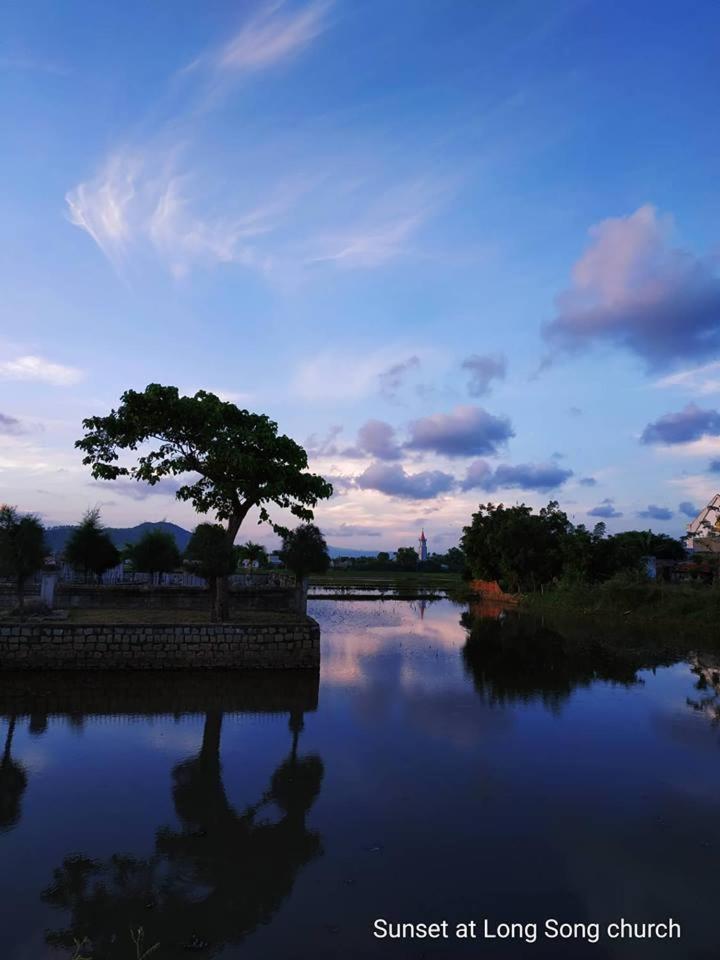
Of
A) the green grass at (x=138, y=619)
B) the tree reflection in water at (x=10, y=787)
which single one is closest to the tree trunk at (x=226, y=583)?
the green grass at (x=138, y=619)

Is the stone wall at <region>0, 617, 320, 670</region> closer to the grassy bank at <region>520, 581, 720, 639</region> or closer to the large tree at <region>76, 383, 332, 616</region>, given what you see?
the large tree at <region>76, 383, 332, 616</region>

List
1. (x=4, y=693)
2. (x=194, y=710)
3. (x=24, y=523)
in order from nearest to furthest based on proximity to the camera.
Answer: (x=194, y=710), (x=4, y=693), (x=24, y=523)

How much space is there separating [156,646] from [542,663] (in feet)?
45.3

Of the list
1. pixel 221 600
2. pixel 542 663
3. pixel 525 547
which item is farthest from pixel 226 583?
pixel 525 547

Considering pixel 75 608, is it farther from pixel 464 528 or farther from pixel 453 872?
pixel 464 528

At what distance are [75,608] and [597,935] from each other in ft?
80.5

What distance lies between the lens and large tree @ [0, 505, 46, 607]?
66.2 ft

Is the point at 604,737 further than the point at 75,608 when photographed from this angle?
No

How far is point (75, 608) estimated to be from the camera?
26.0 meters

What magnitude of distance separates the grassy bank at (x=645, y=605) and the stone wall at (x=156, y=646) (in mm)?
21537

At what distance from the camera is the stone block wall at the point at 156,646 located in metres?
18.0

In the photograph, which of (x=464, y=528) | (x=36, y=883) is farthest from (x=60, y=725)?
(x=464, y=528)

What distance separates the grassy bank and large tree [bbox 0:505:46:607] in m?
29.1

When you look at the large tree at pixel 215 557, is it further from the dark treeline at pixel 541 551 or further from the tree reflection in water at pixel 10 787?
the dark treeline at pixel 541 551
